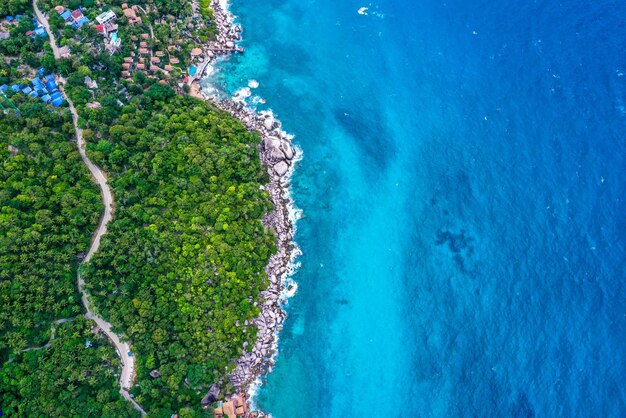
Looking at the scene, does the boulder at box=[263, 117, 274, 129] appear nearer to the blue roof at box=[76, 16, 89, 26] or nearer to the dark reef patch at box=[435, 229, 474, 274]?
the dark reef patch at box=[435, 229, 474, 274]

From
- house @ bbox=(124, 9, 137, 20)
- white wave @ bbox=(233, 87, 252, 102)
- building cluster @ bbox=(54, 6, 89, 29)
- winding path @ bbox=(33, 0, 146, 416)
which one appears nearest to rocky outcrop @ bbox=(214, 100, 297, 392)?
A: white wave @ bbox=(233, 87, 252, 102)

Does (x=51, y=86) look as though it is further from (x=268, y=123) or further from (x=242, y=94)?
(x=268, y=123)

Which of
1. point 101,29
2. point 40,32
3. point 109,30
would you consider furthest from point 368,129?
point 40,32

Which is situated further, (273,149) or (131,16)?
(131,16)

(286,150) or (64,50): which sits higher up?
(64,50)

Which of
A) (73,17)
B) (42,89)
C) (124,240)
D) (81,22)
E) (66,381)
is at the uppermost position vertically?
(73,17)
